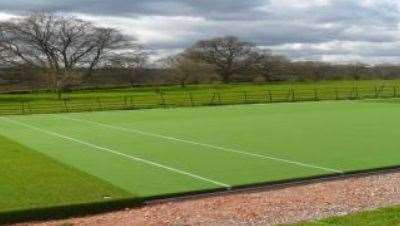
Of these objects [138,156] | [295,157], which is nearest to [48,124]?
[138,156]

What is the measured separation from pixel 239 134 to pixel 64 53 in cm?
7125

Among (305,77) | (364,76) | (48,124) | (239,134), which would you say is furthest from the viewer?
(364,76)

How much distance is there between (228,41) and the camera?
12825cm

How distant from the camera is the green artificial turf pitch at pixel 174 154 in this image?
15680 mm

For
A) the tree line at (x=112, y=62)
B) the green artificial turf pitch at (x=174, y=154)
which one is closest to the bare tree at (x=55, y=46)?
the tree line at (x=112, y=62)

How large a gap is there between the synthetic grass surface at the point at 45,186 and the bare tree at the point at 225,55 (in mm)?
100989

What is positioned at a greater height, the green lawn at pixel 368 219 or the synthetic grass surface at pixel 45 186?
the green lawn at pixel 368 219

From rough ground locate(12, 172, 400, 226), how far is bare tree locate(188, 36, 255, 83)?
10469cm

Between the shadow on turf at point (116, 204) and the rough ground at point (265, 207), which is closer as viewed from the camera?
the rough ground at point (265, 207)

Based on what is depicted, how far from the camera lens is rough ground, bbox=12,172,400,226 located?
12085 millimetres

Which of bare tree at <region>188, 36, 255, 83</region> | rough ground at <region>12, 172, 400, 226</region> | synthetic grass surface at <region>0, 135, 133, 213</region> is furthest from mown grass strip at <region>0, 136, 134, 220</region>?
bare tree at <region>188, 36, 255, 83</region>

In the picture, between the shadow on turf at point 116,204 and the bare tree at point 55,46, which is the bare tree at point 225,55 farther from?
the shadow on turf at point 116,204

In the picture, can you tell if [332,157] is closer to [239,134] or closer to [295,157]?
[295,157]

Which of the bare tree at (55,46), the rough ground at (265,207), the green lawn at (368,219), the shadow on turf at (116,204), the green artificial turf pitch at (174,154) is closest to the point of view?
the green lawn at (368,219)
